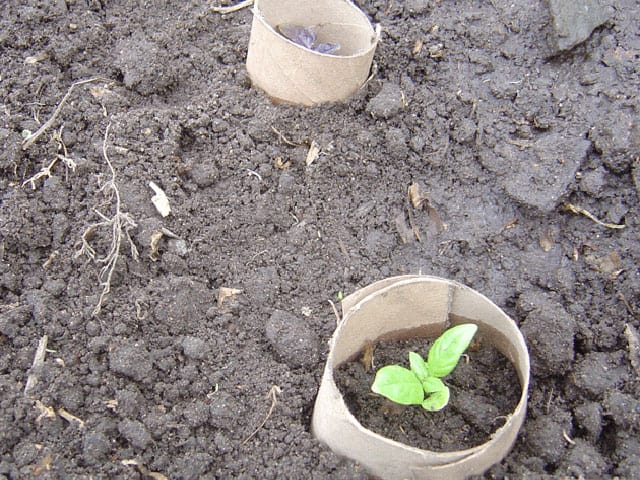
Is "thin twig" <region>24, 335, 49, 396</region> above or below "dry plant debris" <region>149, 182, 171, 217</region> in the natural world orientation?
below

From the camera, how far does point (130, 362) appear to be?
70.1 inches

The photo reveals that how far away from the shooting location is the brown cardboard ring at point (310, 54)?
2.09 metres

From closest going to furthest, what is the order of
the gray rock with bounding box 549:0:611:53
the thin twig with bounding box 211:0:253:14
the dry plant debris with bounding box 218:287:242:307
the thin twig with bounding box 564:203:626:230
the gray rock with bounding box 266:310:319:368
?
1. the gray rock with bounding box 266:310:319:368
2. the dry plant debris with bounding box 218:287:242:307
3. the thin twig with bounding box 564:203:626:230
4. the gray rock with bounding box 549:0:611:53
5. the thin twig with bounding box 211:0:253:14

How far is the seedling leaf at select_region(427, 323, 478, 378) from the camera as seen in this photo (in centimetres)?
160

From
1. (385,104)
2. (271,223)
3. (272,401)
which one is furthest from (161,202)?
(385,104)

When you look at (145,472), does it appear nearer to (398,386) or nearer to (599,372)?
(398,386)

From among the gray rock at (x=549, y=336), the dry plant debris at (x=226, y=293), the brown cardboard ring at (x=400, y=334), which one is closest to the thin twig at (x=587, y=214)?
the gray rock at (x=549, y=336)

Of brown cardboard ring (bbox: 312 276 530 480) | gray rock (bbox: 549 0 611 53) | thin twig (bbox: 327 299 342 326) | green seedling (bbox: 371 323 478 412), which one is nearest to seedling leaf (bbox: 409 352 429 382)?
green seedling (bbox: 371 323 478 412)

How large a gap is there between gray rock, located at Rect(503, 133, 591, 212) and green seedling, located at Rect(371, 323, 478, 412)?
65 cm

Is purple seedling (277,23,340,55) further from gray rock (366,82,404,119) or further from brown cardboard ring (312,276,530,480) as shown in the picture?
brown cardboard ring (312,276,530,480)

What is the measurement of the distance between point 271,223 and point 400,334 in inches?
22.5

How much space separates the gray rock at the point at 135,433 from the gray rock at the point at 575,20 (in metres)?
1.94

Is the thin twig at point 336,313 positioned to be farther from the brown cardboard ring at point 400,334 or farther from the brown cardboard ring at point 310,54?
the brown cardboard ring at point 310,54

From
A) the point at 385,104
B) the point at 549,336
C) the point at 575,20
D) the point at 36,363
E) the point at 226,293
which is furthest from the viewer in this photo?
the point at 575,20
